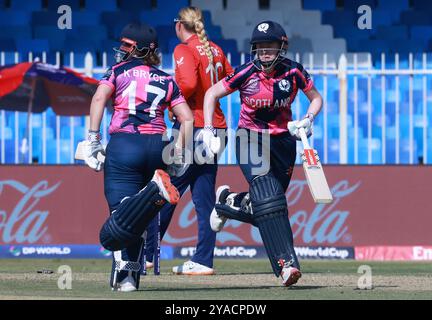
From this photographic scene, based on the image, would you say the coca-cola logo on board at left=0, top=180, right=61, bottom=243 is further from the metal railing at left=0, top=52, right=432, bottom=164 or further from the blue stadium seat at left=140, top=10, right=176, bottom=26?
the blue stadium seat at left=140, top=10, right=176, bottom=26

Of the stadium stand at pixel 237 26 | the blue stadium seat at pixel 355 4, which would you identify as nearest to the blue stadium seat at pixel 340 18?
the stadium stand at pixel 237 26

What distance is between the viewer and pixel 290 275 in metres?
9.59

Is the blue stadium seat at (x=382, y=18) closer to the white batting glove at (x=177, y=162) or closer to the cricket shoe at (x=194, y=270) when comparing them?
the cricket shoe at (x=194, y=270)

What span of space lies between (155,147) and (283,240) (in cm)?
127

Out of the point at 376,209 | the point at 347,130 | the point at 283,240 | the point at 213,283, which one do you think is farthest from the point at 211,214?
the point at 347,130

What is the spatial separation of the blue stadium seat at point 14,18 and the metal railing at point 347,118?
2.61 meters

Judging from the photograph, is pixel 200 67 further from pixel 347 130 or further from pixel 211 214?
pixel 347 130

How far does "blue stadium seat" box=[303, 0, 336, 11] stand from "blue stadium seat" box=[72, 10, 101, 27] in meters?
3.32

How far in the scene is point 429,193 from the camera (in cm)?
1545

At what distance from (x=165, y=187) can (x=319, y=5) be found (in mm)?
11912

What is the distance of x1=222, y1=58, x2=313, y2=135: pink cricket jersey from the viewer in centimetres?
1008

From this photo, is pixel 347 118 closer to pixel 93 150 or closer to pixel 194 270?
pixel 194 270

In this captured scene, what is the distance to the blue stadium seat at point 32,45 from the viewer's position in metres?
19.8

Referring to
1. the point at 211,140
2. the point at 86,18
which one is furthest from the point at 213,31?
the point at 211,140
